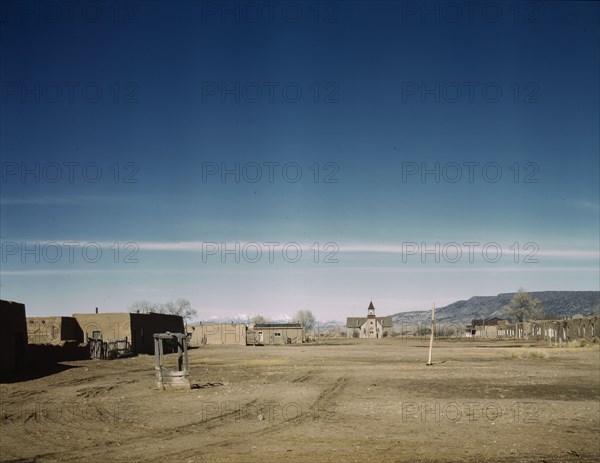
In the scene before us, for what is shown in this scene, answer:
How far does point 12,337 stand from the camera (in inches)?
1225

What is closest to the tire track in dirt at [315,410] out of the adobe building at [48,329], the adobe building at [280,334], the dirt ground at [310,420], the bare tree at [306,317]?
the dirt ground at [310,420]

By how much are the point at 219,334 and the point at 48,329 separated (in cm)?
3430

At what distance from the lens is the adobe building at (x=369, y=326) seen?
133625 millimetres

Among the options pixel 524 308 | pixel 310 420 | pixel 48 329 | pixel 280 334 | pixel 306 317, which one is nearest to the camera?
pixel 310 420

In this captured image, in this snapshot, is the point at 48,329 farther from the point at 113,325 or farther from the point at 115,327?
the point at 115,327

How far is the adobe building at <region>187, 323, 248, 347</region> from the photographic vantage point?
256 ft

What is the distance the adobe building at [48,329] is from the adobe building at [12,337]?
12.1m

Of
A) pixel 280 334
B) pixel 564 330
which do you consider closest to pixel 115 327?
pixel 280 334

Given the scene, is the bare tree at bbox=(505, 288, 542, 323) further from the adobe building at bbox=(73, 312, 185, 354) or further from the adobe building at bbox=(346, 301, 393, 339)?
the adobe building at bbox=(73, 312, 185, 354)

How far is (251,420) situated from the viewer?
13.9 metres

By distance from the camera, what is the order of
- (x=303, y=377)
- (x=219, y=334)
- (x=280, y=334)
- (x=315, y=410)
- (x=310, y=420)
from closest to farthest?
(x=310, y=420) < (x=315, y=410) < (x=303, y=377) < (x=219, y=334) < (x=280, y=334)

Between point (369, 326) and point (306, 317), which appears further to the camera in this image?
point (306, 317)

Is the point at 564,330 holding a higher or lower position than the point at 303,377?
lower

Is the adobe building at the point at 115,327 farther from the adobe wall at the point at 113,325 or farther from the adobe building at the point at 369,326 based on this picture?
the adobe building at the point at 369,326
